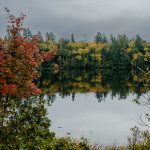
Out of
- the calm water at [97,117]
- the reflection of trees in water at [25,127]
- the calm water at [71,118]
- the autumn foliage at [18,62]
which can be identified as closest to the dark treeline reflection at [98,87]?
the calm water at [71,118]

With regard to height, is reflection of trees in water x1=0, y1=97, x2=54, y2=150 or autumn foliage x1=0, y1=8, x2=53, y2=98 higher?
autumn foliage x1=0, y1=8, x2=53, y2=98

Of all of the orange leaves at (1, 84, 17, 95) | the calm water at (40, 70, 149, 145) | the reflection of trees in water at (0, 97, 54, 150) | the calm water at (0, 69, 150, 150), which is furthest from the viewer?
the calm water at (40, 70, 149, 145)

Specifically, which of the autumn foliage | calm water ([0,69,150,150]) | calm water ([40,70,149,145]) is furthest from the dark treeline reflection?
the autumn foliage

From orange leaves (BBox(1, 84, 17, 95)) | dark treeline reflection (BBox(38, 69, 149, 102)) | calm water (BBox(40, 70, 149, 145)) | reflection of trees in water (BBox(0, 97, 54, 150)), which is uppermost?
orange leaves (BBox(1, 84, 17, 95))

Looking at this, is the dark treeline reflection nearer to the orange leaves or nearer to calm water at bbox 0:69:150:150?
calm water at bbox 0:69:150:150

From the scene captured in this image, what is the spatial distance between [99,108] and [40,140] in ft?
203

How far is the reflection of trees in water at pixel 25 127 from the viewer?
13.6 meters

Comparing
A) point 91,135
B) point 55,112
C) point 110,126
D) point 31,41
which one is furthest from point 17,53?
point 55,112

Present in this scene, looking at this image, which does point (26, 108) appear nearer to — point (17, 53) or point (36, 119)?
point (36, 119)

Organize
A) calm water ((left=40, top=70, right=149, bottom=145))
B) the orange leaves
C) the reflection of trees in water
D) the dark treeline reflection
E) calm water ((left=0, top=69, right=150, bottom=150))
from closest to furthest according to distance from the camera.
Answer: the reflection of trees in water, calm water ((left=0, top=69, right=150, bottom=150)), the orange leaves, calm water ((left=40, top=70, right=149, bottom=145)), the dark treeline reflection

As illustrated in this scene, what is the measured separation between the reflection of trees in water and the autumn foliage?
4.78 meters

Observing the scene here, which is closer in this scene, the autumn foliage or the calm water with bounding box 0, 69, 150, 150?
the calm water with bounding box 0, 69, 150, 150

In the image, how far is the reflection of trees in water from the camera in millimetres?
13578

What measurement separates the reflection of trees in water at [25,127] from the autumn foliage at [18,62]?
4.78 metres
